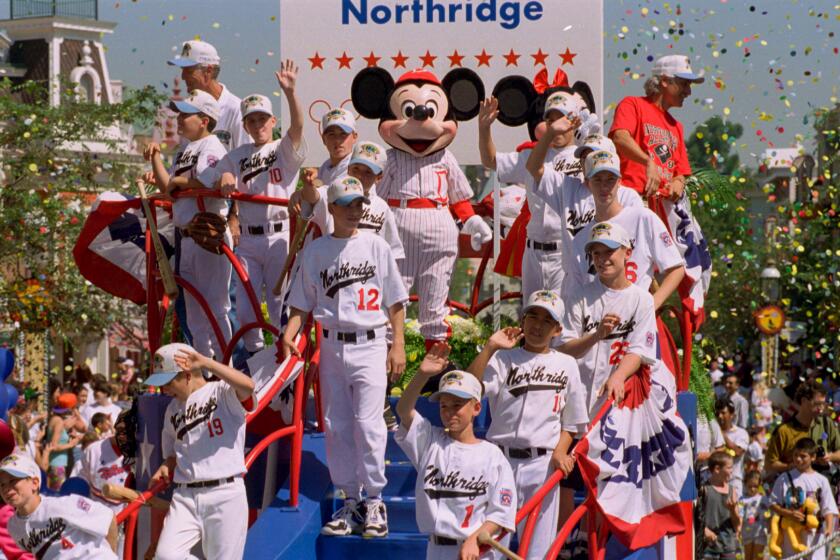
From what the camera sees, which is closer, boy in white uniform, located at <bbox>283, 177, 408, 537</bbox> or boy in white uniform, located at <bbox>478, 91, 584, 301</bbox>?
boy in white uniform, located at <bbox>283, 177, 408, 537</bbox>

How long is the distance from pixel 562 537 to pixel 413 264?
2642 mm

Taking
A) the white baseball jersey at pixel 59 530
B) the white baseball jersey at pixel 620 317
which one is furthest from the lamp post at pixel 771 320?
the white baseball jersey at pixel 59 530

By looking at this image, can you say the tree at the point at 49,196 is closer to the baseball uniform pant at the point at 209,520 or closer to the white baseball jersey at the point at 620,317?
the baseball uniform pant at the point at 209,520

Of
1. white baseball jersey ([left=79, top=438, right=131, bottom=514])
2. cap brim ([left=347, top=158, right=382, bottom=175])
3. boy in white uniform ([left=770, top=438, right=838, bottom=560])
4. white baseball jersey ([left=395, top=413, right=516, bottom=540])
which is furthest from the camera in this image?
boy in white uniform ([left=770, top=438, right=838, bottom=560])

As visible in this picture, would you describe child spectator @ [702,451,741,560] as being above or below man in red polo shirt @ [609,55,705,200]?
below

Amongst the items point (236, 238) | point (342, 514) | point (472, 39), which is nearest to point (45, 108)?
point (472, 39)

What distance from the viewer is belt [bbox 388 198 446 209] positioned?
10.5 metres

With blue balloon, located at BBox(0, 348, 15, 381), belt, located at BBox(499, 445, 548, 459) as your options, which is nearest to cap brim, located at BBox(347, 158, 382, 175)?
belt, located at BBox(499, 445, 548, 459)

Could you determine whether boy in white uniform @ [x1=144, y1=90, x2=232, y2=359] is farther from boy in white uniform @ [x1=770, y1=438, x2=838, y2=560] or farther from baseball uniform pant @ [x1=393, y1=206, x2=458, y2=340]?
boy in white uniform @ [x1=770, y1=438, x2=838, y2=560]

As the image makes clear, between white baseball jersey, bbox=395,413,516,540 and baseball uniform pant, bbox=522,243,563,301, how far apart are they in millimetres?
2323

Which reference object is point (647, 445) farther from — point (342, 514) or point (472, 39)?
point (472, 39)

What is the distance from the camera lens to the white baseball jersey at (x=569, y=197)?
9812mm

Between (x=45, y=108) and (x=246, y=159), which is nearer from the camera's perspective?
(x=246, y=159)

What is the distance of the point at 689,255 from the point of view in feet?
36.0
